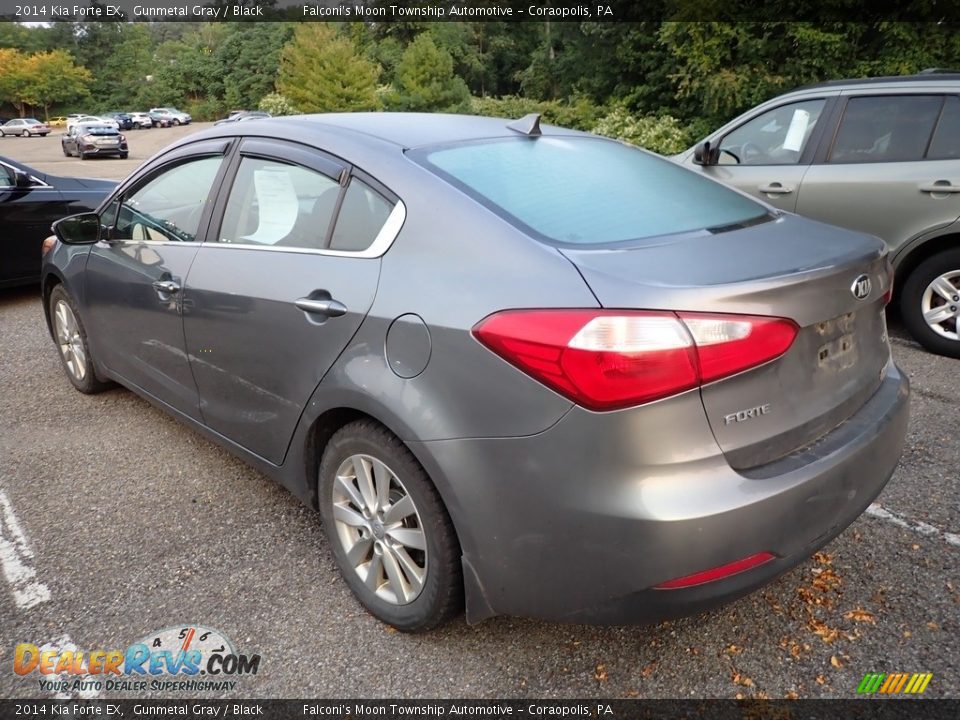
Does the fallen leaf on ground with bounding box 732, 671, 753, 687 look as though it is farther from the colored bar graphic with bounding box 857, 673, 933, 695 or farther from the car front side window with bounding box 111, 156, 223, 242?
the car front side window with bounding box 111, 156, 223, 242

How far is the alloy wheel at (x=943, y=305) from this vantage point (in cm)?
484

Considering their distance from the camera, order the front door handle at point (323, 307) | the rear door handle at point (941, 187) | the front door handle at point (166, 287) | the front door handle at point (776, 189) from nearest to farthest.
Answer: the front door handle at point (323, 307), the front door handle at point (166, 287), the rear door handle at point (941, 187), the front door handle at point (776, 189)

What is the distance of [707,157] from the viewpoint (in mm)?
5637

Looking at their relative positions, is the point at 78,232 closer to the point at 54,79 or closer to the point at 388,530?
the point at 388,530

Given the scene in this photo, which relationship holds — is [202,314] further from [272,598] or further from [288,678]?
[288,678]

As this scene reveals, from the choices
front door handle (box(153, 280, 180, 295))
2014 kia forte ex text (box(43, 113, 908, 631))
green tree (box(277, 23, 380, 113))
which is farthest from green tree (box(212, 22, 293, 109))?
2014 kia forte ex text (box(43, 113, 908, 631))

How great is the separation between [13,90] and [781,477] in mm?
92170

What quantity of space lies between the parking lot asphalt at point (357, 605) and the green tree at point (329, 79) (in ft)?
115

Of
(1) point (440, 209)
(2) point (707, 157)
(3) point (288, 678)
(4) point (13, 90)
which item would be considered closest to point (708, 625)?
(3) point (288, 678)

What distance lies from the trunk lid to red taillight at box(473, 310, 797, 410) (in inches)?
1.5

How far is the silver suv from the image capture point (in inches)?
191

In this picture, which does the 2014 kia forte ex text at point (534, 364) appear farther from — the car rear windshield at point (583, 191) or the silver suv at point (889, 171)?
the silver suv at point (889, 171)

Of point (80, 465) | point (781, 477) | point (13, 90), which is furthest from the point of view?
point (13, 90)

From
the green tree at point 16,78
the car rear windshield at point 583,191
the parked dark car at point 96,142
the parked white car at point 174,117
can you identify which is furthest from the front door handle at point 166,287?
the green tree at point 16,78
